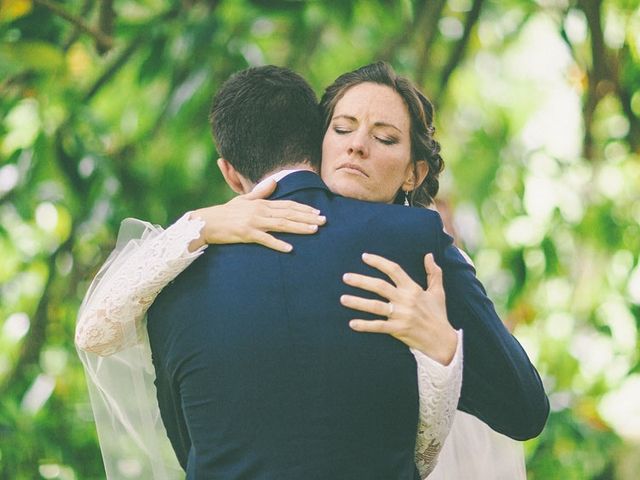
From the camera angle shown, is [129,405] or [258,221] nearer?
[258,221]

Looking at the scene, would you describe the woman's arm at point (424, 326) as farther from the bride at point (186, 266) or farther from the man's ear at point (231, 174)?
the man's ear at point (231, 174)

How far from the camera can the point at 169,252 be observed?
6.36 feet

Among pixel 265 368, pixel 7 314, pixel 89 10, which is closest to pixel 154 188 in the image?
pixel 89 10

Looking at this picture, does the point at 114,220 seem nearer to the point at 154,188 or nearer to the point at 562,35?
the point at 154,188

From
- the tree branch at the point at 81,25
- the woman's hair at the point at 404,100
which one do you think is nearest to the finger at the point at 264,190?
the woman's hair at the point at 404,100

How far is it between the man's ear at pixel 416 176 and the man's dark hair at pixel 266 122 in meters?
0.22

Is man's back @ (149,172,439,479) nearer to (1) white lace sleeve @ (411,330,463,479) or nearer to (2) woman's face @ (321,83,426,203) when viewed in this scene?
(1) white lace sleeve @ (411,330,463,479)

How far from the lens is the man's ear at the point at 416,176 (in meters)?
2.25

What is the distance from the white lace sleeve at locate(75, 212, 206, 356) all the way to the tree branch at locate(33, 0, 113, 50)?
5.01ft

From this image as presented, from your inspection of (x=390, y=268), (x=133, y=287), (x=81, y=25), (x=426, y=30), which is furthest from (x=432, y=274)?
(x=426, y=30)

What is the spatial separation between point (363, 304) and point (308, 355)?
0.12 metres

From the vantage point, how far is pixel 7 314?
4.71 metres

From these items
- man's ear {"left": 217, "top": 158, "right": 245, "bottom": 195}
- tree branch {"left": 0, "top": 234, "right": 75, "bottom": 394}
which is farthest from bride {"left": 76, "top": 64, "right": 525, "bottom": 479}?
tree branch {"left": 0, "top": 234, "right": 75, "bottom": 394}

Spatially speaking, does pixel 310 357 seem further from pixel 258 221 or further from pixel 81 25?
pixel 81 25
